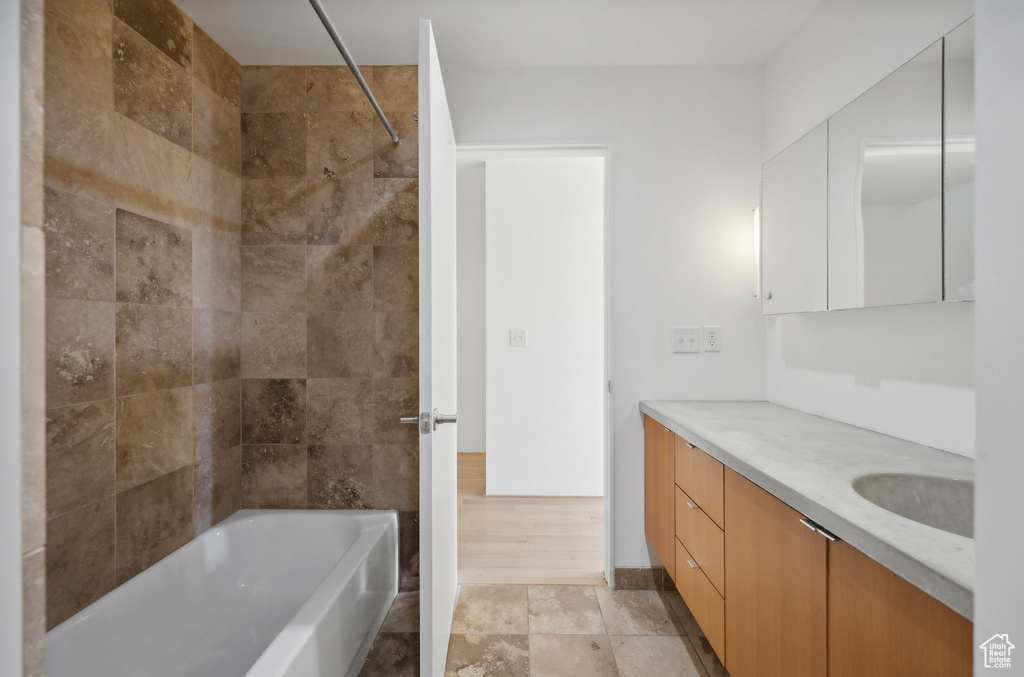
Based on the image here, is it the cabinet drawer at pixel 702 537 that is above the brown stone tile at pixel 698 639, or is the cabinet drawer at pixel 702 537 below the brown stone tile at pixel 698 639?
above

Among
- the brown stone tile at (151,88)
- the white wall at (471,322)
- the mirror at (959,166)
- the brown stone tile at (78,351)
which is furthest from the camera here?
the white wall at (471,322)

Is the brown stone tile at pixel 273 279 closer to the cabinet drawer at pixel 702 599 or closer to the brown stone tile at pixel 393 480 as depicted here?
the brown stone tile at pixel 393 480

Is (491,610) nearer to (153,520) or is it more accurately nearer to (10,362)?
(153,520)

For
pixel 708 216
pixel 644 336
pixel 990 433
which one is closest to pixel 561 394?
pixel 644 336

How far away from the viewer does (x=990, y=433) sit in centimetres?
43

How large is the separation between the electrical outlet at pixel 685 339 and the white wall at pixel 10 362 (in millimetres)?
2053

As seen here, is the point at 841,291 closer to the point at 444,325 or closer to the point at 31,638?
the point at 444,325

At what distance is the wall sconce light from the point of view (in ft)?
6.25

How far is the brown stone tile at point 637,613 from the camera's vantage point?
1.70 meters

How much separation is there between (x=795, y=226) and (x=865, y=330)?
0.47m

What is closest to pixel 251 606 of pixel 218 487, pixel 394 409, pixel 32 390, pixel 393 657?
pixel 218 487

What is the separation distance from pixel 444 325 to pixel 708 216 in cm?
139

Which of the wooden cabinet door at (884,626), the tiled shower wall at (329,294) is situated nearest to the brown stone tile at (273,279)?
the tiled shower wall at (329,294)
